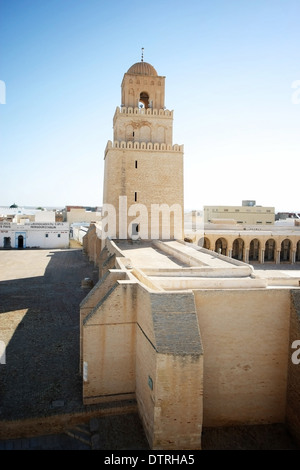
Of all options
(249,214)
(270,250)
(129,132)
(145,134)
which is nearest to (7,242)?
(129,132)

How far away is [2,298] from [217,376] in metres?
10.7

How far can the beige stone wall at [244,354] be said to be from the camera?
709 cm

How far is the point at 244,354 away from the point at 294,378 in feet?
3.77

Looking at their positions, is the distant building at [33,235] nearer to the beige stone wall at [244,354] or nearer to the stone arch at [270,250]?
the stone arch at [270,250]

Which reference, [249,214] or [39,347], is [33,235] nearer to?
[39,347]

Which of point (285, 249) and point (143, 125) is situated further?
point (285, 249)

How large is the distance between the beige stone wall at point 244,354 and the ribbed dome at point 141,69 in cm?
1486

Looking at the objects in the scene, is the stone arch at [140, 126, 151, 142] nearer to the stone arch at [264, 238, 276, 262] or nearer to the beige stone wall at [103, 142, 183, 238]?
the beige stone wall at [103, 142, 183, 238]

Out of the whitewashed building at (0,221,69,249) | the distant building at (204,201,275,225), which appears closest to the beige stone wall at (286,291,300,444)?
the whitewashed building at (0,221,69,249)

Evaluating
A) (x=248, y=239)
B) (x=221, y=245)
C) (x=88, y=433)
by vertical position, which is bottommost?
(x=88, y=433)

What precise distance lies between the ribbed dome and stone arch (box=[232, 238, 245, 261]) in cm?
1586

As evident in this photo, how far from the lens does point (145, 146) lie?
1753cm

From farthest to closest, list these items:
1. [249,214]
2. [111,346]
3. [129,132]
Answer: [249,214]
[129,132]
[111,346]

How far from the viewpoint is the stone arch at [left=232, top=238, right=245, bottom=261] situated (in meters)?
28.8
